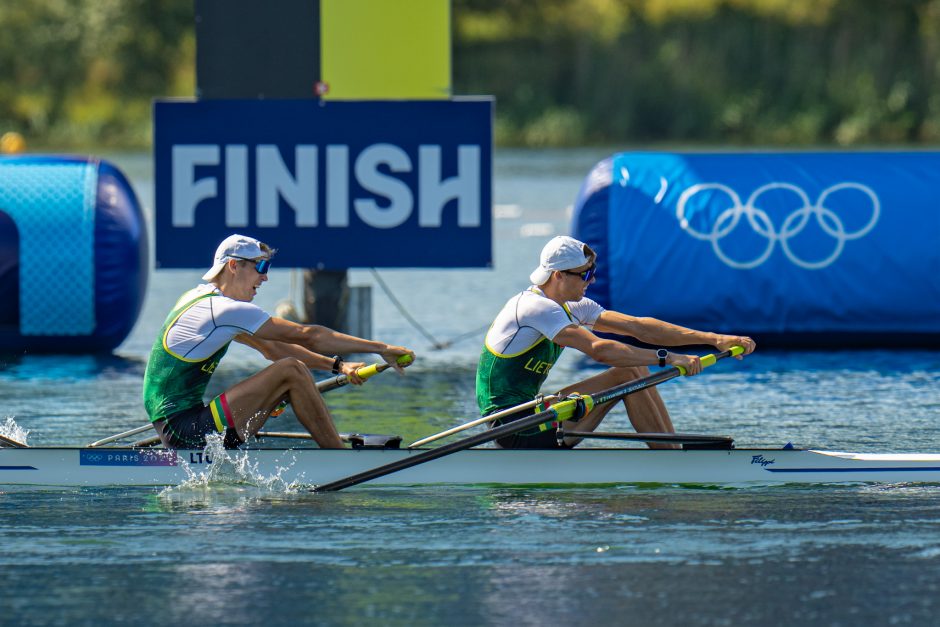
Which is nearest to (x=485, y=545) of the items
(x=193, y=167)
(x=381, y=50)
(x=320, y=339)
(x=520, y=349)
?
(x=520, y=349)

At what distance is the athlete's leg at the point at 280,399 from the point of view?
10.3 meters

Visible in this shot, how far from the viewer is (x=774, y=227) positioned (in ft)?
53.9

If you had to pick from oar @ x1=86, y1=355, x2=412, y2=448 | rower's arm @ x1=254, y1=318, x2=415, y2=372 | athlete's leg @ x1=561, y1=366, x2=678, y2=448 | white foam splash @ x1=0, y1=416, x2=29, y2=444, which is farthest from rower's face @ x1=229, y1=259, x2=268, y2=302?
white foam splash @ x1=0, y1=416, x2=29, y2=444

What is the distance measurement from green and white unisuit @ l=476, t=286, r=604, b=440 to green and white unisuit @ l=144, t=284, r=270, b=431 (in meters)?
1.43

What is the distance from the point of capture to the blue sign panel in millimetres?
16047

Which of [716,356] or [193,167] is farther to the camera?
[193,167]

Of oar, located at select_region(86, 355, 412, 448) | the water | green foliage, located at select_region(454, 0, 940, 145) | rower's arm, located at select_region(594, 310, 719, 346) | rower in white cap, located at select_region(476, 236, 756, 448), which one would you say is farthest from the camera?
green foliage, located at select_region(454, 0, 940, 145)

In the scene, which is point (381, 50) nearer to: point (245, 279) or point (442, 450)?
point (245, 279)

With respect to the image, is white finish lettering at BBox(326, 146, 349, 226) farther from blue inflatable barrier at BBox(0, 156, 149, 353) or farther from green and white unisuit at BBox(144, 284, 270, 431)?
green and white unisuit at BBox(144, 284, 270, 431)

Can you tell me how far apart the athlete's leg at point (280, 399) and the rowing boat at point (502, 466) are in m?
0.19

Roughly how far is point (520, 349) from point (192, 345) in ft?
6.47

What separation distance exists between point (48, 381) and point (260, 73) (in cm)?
347

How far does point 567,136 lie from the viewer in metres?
57.1

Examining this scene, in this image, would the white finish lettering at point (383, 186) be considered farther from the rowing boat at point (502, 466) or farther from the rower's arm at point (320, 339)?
the rowing boat at point (502, 466)
